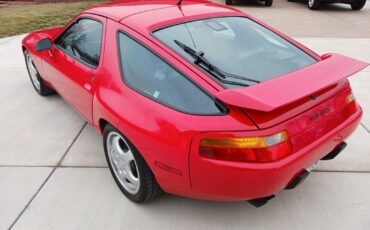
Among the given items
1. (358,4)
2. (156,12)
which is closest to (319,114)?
(156,12)

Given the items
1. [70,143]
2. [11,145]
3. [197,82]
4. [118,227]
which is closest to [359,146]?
[197,82]

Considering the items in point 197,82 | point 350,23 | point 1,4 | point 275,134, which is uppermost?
point 197,82

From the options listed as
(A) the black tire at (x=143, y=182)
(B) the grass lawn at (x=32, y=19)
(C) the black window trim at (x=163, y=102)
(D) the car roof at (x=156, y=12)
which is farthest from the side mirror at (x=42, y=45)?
(B) the grass lawn at (x=32, y=19)

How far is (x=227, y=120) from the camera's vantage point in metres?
1.93

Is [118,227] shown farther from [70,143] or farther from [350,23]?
[350,23]

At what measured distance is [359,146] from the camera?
3.29 m

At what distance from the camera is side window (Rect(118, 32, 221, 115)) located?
2.05 metres

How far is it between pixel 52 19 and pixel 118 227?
28.0 ft

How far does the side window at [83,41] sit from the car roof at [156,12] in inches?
5.6

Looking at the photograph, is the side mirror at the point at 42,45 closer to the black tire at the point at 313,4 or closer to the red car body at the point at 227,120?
the red car body at the point at 227,120

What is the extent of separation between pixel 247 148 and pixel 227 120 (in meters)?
0.19

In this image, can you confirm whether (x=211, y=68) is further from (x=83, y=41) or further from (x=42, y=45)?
(x=42, y=45)

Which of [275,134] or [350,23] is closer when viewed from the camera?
[275,134]

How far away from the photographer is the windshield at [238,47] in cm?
237
